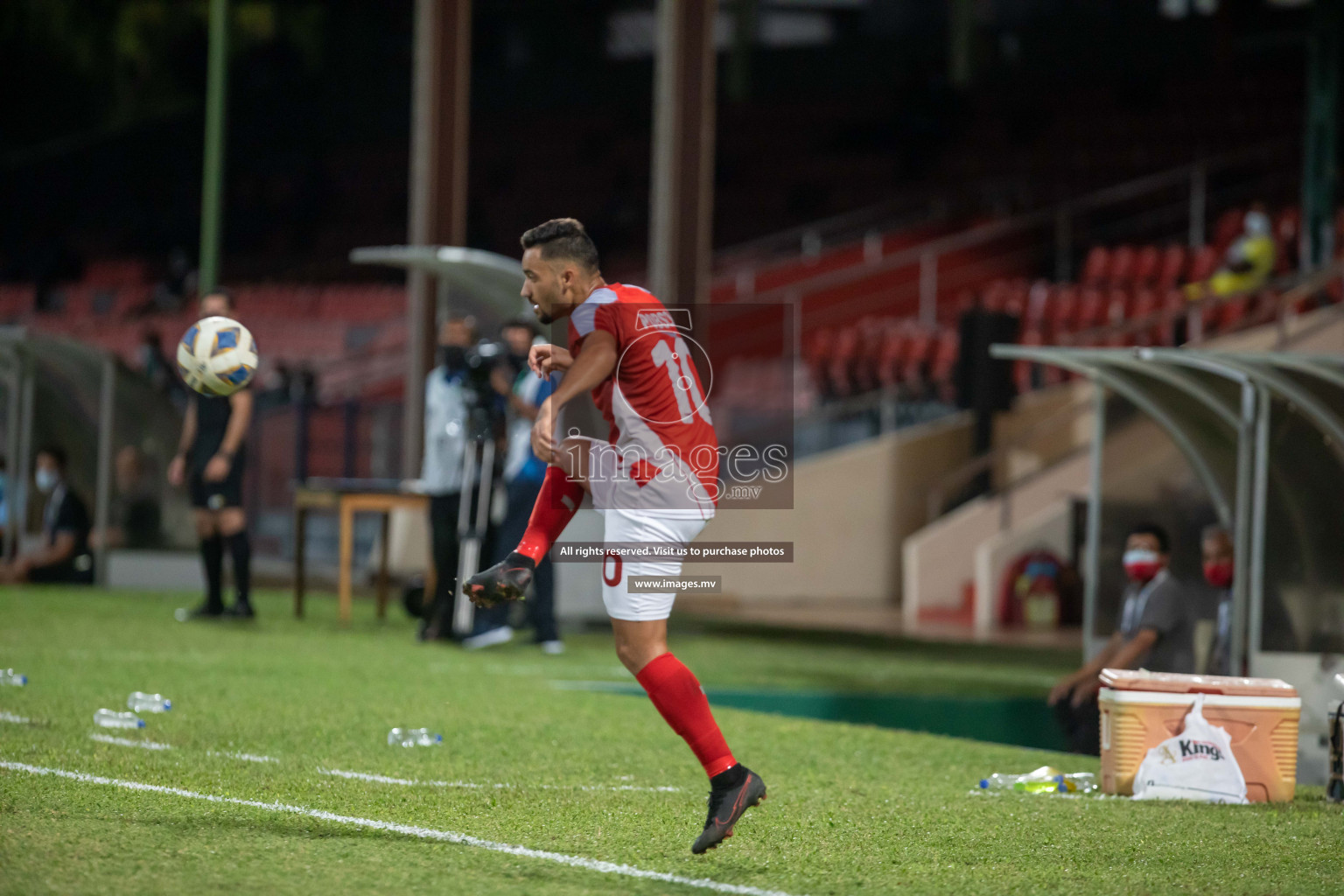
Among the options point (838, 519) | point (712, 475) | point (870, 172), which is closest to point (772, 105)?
point (870, 172)

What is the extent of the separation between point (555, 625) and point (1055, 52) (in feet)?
76.3

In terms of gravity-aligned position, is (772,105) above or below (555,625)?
above

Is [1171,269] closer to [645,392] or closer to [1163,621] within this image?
[1163,621]

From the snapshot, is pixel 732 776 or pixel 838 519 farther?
pixel 838 519

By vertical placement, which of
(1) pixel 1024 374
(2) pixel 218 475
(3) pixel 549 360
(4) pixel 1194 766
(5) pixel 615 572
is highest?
(1) pixel 1024 374

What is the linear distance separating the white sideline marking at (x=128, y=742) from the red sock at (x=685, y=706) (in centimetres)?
255

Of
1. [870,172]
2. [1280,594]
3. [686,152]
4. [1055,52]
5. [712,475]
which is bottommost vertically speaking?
[1280,594]

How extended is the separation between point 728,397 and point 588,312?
1524cm

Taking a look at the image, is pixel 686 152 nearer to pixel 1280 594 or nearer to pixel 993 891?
pixel 1280 594

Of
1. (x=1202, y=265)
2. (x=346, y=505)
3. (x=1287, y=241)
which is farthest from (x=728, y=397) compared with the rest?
(x=346, y=505)

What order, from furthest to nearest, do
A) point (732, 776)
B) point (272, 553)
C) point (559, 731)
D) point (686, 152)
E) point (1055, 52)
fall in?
point (1055, 52)
point (272, 553)
point (686, 152)
point (559, 731)
point (732, 776)

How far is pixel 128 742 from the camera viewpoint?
6855 mm

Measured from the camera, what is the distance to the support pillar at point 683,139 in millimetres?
15211

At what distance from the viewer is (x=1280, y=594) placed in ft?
28.5
